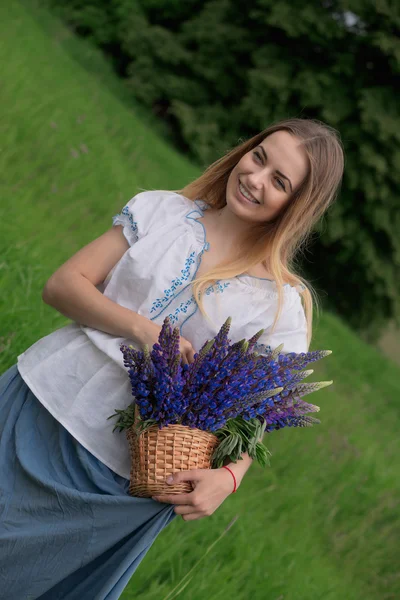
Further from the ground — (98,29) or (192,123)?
(98,29)

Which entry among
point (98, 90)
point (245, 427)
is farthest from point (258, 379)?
point (98, 90)

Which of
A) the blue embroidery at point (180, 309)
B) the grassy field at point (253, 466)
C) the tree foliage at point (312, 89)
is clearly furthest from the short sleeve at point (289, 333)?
the tree foliage at point (312, 89)

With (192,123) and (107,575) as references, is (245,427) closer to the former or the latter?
(107,575)

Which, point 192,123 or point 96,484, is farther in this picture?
point 192,123

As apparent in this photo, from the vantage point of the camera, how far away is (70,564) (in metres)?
1.93

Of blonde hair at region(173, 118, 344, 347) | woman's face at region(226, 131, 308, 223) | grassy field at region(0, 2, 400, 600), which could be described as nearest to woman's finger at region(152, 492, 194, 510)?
blonde hair at region(173, 118, 344, 347)

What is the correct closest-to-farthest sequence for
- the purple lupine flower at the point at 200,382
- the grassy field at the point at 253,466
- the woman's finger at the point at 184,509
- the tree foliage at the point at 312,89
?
the purple lupine flower at the point at 200,382, the woman's finger at the point at 184,509, the grassy field at the point at 253,466, the tree foliage at the point at 312,89

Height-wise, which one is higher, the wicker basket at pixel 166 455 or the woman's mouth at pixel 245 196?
the woman's mouth at pixel 245 196

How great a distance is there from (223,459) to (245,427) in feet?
0.37

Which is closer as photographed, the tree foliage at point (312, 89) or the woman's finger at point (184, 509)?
the woman's finger at point (184, 509)

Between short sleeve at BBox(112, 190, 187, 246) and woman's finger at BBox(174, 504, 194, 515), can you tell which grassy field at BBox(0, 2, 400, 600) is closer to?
woman's finger at BBox(174, 504, 194, 515)

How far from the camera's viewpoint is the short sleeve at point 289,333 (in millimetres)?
2143

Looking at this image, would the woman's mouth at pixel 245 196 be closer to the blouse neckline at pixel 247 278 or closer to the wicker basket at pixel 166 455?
the blouse neckline at pixel 247 278

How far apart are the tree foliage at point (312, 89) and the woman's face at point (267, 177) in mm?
7420
